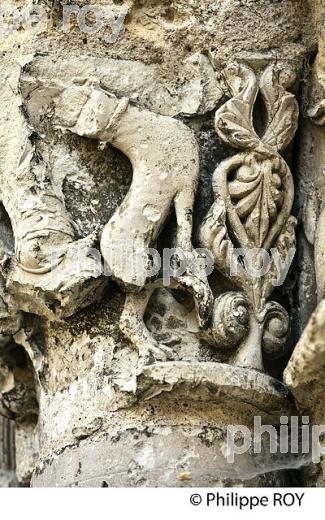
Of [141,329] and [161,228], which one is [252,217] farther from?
[141,329]

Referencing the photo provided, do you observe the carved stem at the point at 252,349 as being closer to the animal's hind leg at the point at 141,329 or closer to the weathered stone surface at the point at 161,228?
the weathered stone surface at the point at 161,228

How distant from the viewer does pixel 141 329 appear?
3.26 metres

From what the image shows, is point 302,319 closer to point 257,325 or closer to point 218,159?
point 257,325

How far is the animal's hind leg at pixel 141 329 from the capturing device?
3213 millimetres

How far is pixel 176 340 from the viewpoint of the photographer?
10.7 feet

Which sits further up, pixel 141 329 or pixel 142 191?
pixel 142 191

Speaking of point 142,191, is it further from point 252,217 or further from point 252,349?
point 252,349

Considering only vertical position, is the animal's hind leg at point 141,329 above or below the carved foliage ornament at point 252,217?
below

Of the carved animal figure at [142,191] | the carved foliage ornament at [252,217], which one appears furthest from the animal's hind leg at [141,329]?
the carved foliage ornament at [252,217]

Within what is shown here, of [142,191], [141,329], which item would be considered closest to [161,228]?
[142,191]

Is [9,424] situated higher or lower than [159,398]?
lower

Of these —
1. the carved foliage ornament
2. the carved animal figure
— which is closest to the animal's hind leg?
the carved animal figure
